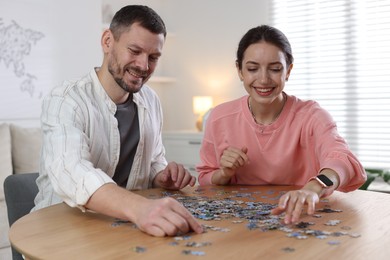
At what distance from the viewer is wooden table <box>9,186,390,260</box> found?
1.31m

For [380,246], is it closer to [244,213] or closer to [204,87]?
[244,213]

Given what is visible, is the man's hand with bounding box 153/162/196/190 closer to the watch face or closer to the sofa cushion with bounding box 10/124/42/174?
the watch face

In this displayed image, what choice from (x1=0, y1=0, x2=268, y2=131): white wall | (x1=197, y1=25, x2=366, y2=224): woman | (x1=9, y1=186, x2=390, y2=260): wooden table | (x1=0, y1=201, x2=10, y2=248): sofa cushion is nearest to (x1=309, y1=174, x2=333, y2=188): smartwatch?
(x1=9, y1=186, x2=390, y2=260): wooden table

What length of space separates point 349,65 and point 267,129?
3449 mm

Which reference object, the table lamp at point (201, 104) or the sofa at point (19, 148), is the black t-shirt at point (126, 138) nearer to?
A: the sofa at point (19, 148)

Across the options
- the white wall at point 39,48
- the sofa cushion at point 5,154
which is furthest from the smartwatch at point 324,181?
the white wall at point 39,48

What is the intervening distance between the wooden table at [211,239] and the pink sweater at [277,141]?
23.8 inches

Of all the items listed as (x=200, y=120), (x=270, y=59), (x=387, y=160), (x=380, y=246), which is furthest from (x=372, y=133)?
(x=380, y=246)

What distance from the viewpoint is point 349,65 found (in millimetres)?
5582

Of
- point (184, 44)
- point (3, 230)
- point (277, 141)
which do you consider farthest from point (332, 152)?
point (184, 44)

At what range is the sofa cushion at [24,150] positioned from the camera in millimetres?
4789

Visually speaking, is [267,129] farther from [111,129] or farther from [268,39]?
[111,129]

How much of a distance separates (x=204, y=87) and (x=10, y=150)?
9.63 ft

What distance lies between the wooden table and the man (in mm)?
94
